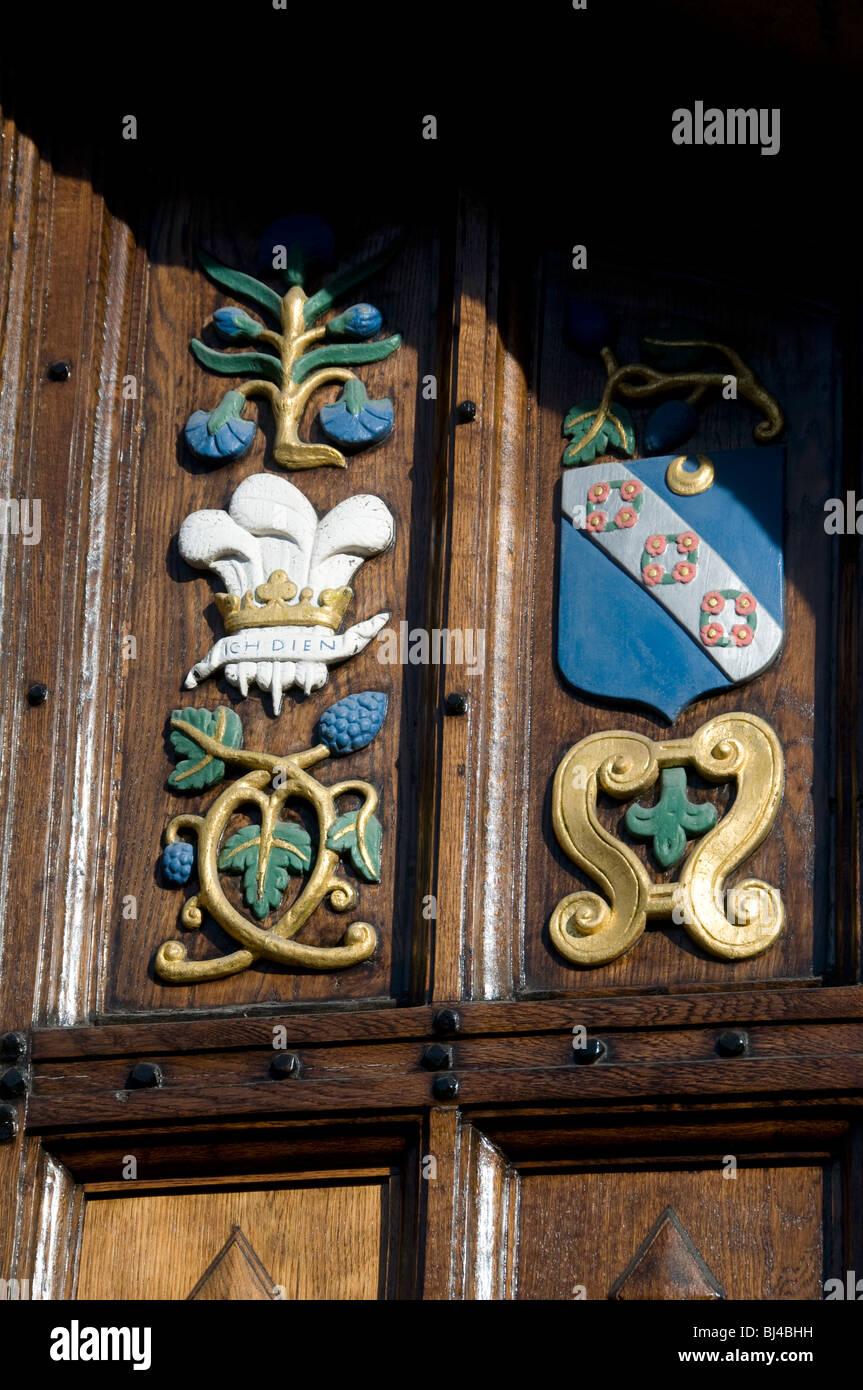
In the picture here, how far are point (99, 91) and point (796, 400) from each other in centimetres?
116

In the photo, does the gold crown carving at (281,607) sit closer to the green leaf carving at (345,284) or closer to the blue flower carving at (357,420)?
the blue flower carving at (357,420)

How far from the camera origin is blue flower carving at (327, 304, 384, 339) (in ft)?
12.8

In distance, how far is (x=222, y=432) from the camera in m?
3.89

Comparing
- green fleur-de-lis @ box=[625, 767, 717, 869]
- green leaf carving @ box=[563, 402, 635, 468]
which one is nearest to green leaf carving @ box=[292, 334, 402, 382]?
green leaf carving @ box=[563, 402, 635, 468]

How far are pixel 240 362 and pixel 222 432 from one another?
119 millimetres

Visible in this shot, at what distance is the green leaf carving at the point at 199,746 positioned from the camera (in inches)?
145

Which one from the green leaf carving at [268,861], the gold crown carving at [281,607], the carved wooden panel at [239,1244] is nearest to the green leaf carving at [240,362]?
the gold crown carving at [281,607]

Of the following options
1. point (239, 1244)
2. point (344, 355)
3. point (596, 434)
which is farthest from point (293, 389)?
point (239, 1244)

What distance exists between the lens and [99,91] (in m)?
4.04

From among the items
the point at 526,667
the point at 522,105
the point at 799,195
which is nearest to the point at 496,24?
the point at 522,105

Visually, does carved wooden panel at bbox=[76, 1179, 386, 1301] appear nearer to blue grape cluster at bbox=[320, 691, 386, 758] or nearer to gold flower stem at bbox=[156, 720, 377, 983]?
gold flower stem at bbox=[156, 720, 377, 983]

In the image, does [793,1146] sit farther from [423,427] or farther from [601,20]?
[601,20]

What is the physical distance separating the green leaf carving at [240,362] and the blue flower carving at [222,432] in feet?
0.14

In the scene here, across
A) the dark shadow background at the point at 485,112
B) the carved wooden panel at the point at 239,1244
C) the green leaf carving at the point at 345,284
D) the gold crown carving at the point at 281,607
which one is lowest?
the carved wooden panel at the point at 239,1244
